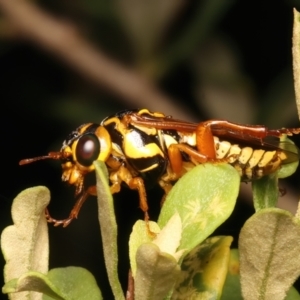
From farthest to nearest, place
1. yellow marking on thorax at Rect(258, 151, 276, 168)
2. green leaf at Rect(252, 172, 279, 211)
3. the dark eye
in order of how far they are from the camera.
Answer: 1. the dark eye
2. yellow marking on thorax at Rect(258, 151, 276, 168)
3. green leaf at Rect(252, 172, 279, 211)

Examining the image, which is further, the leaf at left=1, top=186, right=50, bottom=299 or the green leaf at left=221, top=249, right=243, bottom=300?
the green leaf at left=221, top=249, right=243, bottom=300

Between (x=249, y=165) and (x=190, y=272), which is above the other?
(x=249, y=165)

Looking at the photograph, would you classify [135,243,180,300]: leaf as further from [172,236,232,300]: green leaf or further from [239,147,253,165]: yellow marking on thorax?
[239,147,253,165]: yellow marking on thorax

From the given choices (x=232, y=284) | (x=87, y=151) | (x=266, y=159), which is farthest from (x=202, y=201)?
(x=87, y=151)

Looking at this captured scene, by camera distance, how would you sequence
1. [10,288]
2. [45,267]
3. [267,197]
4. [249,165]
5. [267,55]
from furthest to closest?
[267,55]
[249,165]
[267,197]
[45,267]
[10,288]

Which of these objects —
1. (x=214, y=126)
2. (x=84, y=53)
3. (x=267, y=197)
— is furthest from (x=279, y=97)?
(x=267, y=197)

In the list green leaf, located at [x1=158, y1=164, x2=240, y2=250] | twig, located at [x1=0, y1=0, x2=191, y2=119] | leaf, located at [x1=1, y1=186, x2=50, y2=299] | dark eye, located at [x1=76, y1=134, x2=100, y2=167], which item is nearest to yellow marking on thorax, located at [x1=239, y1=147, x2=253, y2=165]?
dark eye, located at [x1=76, y1=134, x2=100, y2=167]

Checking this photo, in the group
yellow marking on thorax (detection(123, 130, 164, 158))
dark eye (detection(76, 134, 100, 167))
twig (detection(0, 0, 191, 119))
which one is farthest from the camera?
twig (detection(0, 0, 191, 119))

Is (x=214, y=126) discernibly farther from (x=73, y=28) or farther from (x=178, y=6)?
(x=178, y=6)
